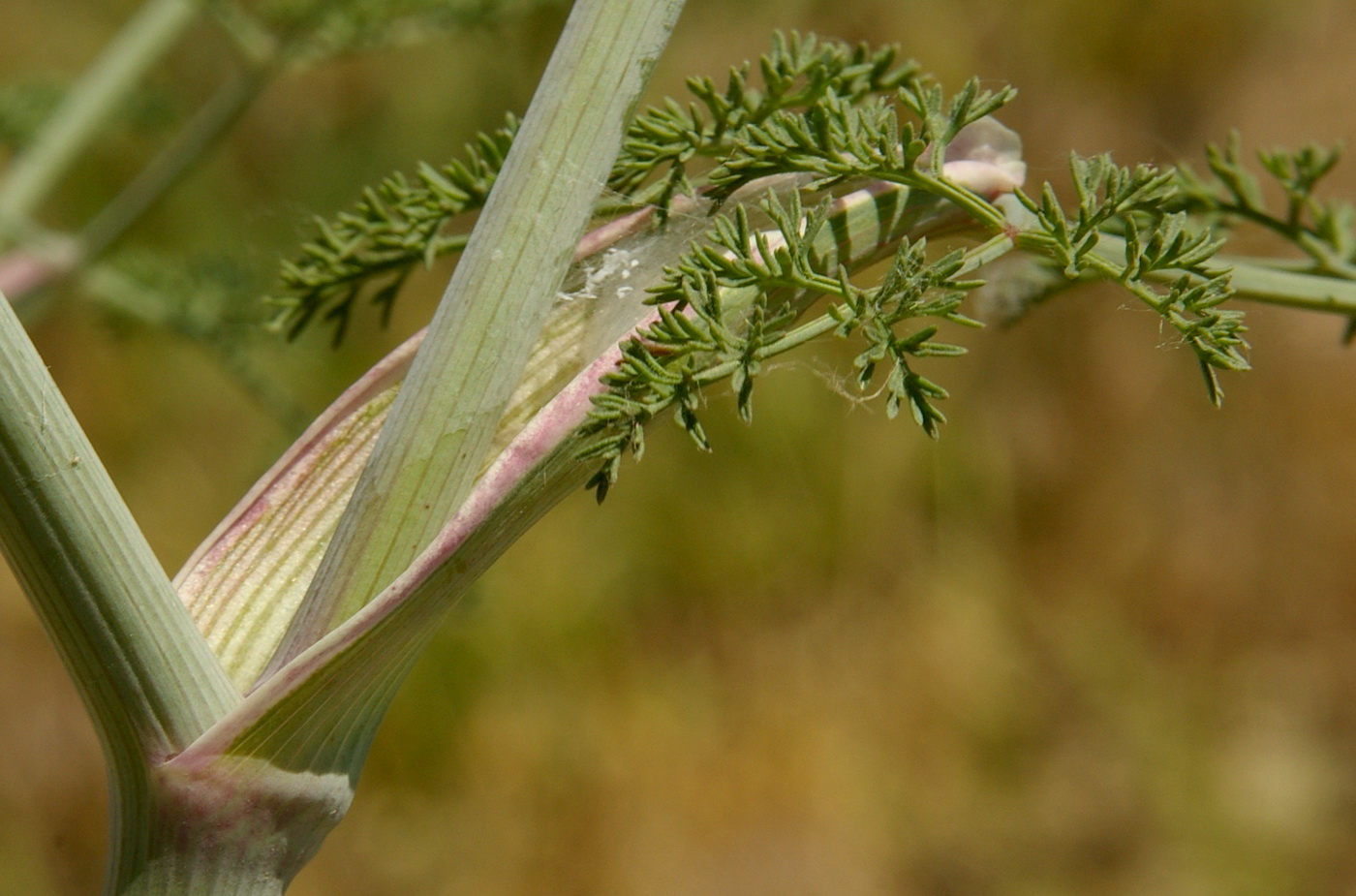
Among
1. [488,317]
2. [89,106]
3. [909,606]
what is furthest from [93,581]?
[909,606]

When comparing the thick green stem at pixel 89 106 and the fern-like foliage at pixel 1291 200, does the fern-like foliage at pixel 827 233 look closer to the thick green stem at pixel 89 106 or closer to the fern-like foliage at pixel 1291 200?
the fern-like foliage at pixel 1291 200

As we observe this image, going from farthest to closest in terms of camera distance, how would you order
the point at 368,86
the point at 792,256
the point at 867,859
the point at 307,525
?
the point at 368,86, the point at 867,859, the point at 307,525, the point at 792,256

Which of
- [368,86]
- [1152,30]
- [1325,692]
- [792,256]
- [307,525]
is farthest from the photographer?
[368,86]

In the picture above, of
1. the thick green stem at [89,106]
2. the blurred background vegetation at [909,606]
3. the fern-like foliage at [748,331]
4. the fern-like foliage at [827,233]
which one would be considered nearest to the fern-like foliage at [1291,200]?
the fern-like foliage at [827,233]

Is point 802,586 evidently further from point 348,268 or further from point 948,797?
point 348,268

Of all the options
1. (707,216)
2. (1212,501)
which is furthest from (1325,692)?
(707,216)

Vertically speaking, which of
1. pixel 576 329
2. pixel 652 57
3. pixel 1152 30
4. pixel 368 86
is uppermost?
pixel 1152 30

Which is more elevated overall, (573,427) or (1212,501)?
(1212,501)

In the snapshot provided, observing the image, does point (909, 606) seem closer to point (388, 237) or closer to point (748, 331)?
point (388, 237)
